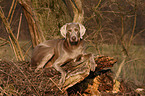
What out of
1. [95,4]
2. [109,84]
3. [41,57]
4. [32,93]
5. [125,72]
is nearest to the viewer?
[32,93]

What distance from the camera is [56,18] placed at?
229 inches

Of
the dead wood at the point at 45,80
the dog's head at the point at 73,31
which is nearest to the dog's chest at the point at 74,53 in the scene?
the dead wood at the point at 45,80

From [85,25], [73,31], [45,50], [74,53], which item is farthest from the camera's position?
[85,25]

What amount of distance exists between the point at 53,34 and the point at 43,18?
64 centimetres

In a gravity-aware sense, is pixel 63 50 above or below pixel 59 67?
above

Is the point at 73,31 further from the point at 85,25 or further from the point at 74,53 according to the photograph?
the point at 85,25

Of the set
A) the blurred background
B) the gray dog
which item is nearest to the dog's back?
the gray dog

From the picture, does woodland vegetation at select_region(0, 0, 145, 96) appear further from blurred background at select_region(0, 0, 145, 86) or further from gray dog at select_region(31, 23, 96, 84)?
gray dog at select_region(31, 23, 96, 84)

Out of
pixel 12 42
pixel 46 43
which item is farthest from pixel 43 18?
pixel 46 43

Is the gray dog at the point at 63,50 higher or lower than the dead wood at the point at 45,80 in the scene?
higher

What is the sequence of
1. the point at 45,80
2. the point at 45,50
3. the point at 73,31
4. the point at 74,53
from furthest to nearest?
the point at 45,50, the point at 74,53, the point at 73,31, the point at 45,80

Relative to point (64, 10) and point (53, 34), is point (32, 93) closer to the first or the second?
point (53, 34)

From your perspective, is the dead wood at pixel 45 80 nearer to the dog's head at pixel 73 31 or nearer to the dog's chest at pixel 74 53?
the dog's chest at pixel 74 53

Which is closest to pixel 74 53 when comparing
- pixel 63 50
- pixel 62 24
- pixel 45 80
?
pixel 63 50
